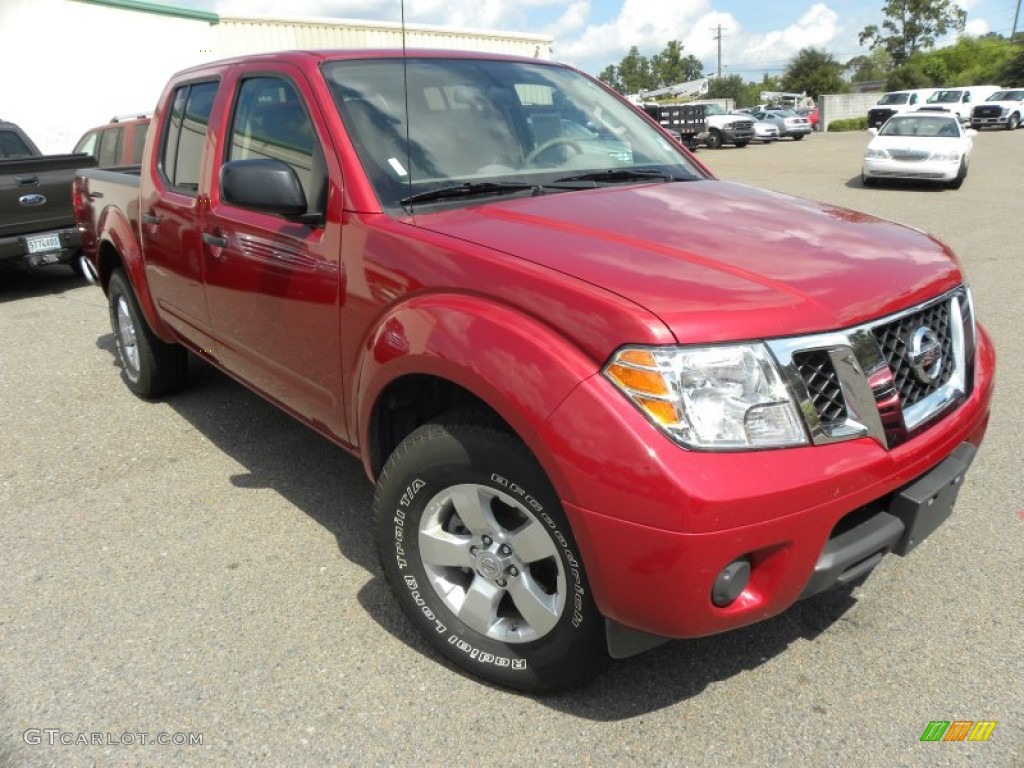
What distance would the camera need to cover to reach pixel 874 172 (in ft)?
53.1

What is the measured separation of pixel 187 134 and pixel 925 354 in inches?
136

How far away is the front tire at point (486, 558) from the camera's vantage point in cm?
220

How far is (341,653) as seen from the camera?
106 inches

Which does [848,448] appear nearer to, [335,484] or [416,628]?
[416,628]

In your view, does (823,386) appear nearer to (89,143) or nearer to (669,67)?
(89,143)

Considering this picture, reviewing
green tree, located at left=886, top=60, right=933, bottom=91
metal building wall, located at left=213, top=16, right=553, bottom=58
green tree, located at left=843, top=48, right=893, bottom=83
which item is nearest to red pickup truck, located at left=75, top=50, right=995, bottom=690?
metal building wall, located at left=213, top=16, right=553, bottom=58

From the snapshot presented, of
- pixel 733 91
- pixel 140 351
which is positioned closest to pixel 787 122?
pixel 140 351

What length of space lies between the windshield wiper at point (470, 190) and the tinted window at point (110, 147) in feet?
27.8

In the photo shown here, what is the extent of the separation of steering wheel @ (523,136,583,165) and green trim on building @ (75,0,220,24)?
60.5 ft

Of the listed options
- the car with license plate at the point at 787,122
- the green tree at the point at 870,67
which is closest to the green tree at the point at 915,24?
the green tree at the point at 870,67

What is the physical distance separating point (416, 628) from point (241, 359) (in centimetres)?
160

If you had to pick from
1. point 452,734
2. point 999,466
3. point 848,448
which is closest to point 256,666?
point 452,734

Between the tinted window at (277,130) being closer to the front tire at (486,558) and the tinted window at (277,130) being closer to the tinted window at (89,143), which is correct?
the front tire at (486,558)

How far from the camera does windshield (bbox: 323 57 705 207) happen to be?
288cm
